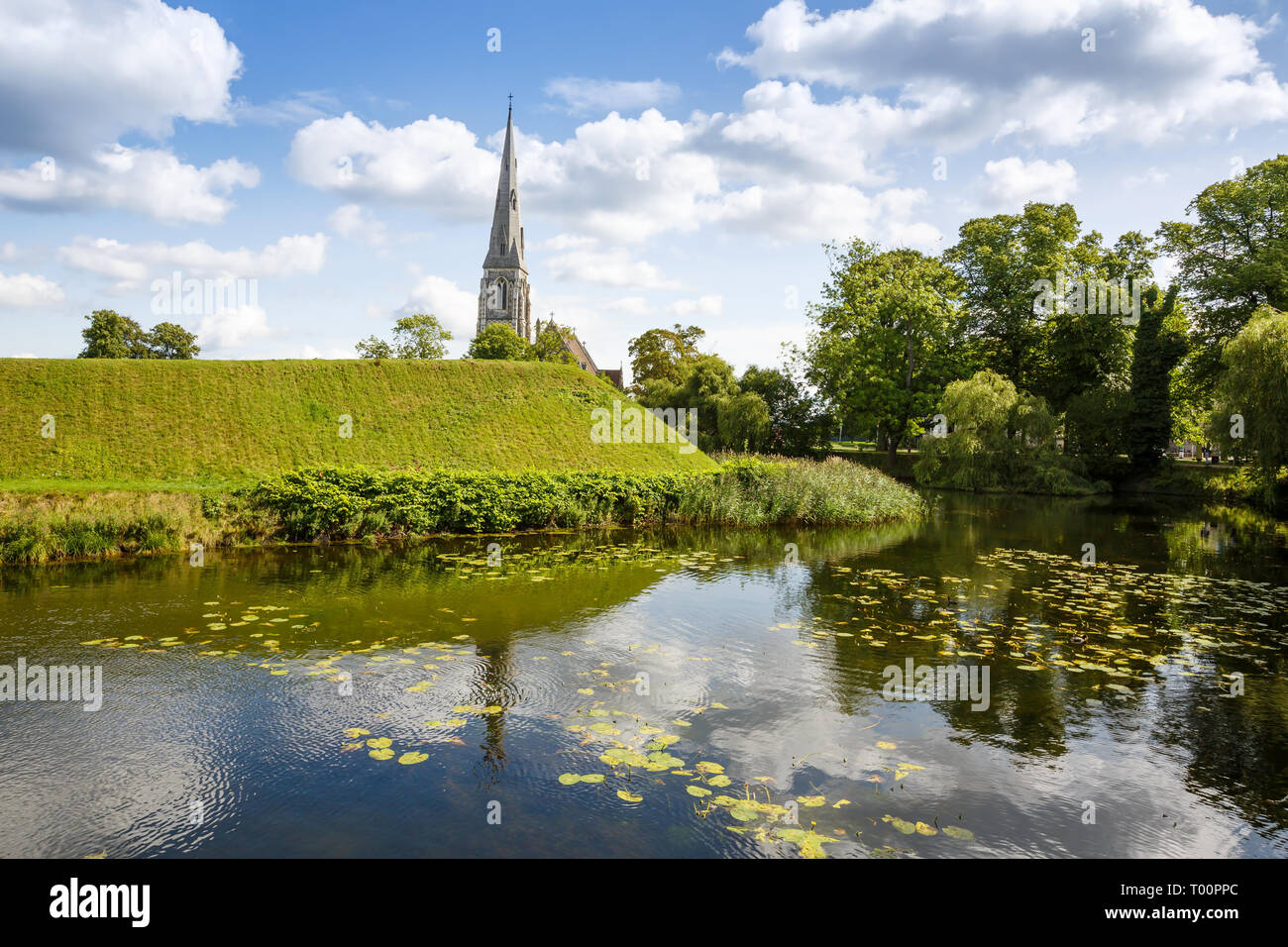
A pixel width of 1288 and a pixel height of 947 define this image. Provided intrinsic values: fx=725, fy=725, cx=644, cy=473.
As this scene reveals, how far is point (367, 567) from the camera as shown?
14898 millimetres

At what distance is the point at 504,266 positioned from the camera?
95.0 m

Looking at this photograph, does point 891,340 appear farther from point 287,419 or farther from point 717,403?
point 287,419

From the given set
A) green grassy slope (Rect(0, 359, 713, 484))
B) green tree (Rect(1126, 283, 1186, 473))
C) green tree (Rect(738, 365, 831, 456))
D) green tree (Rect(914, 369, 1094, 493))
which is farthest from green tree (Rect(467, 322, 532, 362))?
green tree (Rect(1126, 283, 1186, 473))

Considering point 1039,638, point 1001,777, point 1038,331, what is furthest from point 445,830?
point 1038,331

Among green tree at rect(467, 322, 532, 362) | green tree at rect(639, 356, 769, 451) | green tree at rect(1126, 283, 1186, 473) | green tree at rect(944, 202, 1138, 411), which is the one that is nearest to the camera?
green tree at rect(1126, 283, 1186, 473)

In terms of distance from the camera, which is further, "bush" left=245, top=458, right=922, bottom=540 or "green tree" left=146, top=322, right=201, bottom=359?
"green tree" left=146, top=322, right=201, bottom=359

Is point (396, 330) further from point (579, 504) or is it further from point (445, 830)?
point (445, 830)

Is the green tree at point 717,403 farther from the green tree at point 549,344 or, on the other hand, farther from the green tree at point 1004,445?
the green tree at point 1004,445

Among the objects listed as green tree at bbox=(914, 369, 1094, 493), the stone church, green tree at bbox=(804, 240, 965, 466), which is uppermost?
the stone church

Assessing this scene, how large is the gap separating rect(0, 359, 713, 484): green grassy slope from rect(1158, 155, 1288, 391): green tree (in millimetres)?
26714

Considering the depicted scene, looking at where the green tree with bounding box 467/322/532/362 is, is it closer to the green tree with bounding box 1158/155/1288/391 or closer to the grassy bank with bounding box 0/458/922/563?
the grassy bank with bounding box 0/458/922/563

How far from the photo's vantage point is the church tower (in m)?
94.9

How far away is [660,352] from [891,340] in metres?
Answer: 29.6
